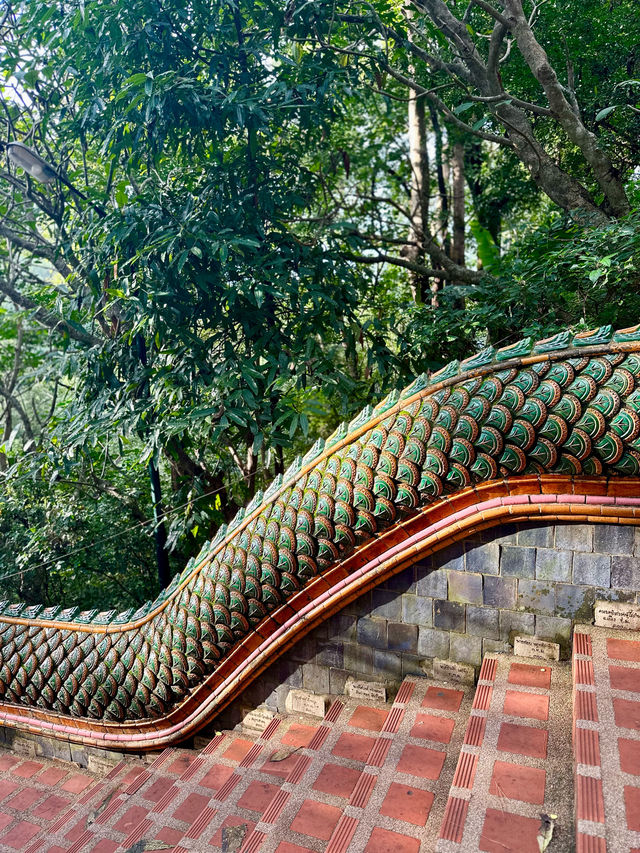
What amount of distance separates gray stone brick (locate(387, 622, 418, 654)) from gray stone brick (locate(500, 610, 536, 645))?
0.43 metres

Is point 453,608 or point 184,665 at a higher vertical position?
point 453,608

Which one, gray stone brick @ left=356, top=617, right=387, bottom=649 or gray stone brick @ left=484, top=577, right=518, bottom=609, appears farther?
gray stone brick @ left=356, top=617, right=387, bottom=649

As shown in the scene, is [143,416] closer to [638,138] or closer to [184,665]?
[184,665]

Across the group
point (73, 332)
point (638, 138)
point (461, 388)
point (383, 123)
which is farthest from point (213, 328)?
point (383, 123)

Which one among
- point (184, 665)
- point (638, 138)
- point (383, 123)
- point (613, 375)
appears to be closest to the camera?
point (613, 375)

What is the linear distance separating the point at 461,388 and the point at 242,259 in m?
2.04

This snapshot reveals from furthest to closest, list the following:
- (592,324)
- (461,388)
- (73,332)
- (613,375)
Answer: (73,332) → (592,324) → (461,388) → (613,375)

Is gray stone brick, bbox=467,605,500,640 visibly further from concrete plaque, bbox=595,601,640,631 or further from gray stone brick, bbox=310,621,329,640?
gray stone brick, bbox=310,621,329,640

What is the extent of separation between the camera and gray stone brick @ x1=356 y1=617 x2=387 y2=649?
2.95 meters

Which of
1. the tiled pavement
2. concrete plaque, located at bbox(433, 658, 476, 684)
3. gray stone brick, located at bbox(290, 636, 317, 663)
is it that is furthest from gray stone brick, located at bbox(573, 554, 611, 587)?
gray stone brick, located at bbox(290, 636, 317, 663)

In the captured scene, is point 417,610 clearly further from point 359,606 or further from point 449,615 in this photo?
point 359,606

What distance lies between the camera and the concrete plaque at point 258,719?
10.9 ft

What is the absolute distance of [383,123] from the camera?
8.16 m

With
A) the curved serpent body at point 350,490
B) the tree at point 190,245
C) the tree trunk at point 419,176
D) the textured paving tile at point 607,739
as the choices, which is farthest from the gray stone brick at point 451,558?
the tree trunk at point 419,176
